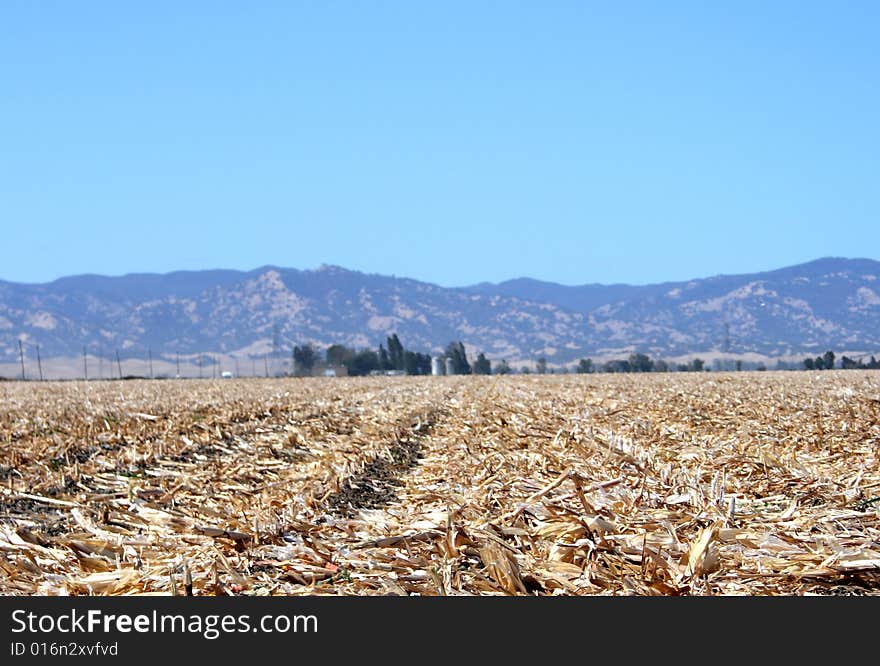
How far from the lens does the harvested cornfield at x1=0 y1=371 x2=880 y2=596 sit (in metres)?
6.73

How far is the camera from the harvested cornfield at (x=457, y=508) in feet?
22.1

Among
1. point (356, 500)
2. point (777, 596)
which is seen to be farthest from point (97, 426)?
point (777, 596)

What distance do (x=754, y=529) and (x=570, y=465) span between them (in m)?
4.06

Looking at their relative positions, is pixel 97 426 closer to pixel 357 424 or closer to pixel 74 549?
pixel 357 424

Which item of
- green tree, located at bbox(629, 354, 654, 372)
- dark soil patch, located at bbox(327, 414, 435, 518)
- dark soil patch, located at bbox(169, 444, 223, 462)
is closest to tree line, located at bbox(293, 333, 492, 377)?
green tree, located at bbox(629, 354, 654, 372)

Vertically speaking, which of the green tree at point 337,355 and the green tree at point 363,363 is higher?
the green tree at point 337,355

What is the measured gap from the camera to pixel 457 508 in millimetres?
8773

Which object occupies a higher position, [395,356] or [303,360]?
[303,360]

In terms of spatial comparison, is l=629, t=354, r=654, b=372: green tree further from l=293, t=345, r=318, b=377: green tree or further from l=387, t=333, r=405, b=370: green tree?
l=293, t=345, r=318, b=377: green tree

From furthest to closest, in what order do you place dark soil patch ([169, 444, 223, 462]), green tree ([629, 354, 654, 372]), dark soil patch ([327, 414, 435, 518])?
green tree ([629, 354, 654, 372]) → dark soil patch ([169, 444, 223, 462]) → dark soil patch ([327, 414, 435, 518])

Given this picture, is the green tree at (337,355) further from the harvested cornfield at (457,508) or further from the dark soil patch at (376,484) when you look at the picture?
the dark soil patch at (376,484)

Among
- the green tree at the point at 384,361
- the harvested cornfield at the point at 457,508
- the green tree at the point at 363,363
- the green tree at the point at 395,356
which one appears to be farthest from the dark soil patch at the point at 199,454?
the green tree at the point at 384,361

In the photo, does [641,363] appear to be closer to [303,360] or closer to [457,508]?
[303,360]

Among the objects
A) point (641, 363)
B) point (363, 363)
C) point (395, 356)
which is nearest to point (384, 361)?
point (395, 356)
